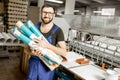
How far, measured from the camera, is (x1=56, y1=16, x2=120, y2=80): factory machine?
75.8 inches

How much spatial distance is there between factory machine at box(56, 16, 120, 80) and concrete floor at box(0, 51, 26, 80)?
4.65 ft

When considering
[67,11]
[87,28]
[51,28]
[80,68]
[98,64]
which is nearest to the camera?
[51,28]

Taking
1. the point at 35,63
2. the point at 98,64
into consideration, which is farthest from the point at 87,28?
the point at 35,63

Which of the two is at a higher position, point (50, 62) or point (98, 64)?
point (50, 62)

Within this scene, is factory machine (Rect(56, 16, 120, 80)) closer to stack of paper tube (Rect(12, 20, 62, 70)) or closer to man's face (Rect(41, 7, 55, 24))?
stack of paper tube (Rect(12, 20, 62, 70))

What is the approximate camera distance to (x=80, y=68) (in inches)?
81.9

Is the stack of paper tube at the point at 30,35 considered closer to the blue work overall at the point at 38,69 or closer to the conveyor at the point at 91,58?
the blue work overall at the point at 38,69

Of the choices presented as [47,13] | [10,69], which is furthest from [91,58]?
[10,69]

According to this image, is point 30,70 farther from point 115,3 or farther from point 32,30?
point 115,3

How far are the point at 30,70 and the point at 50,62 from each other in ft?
1.09

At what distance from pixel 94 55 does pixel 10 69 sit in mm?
2334

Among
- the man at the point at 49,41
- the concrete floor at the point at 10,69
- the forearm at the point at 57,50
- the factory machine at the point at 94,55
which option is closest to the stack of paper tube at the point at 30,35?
the forearm at the point at 57,50

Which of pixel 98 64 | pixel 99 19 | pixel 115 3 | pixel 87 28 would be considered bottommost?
pixel 98 64

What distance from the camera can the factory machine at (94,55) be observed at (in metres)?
1.93
